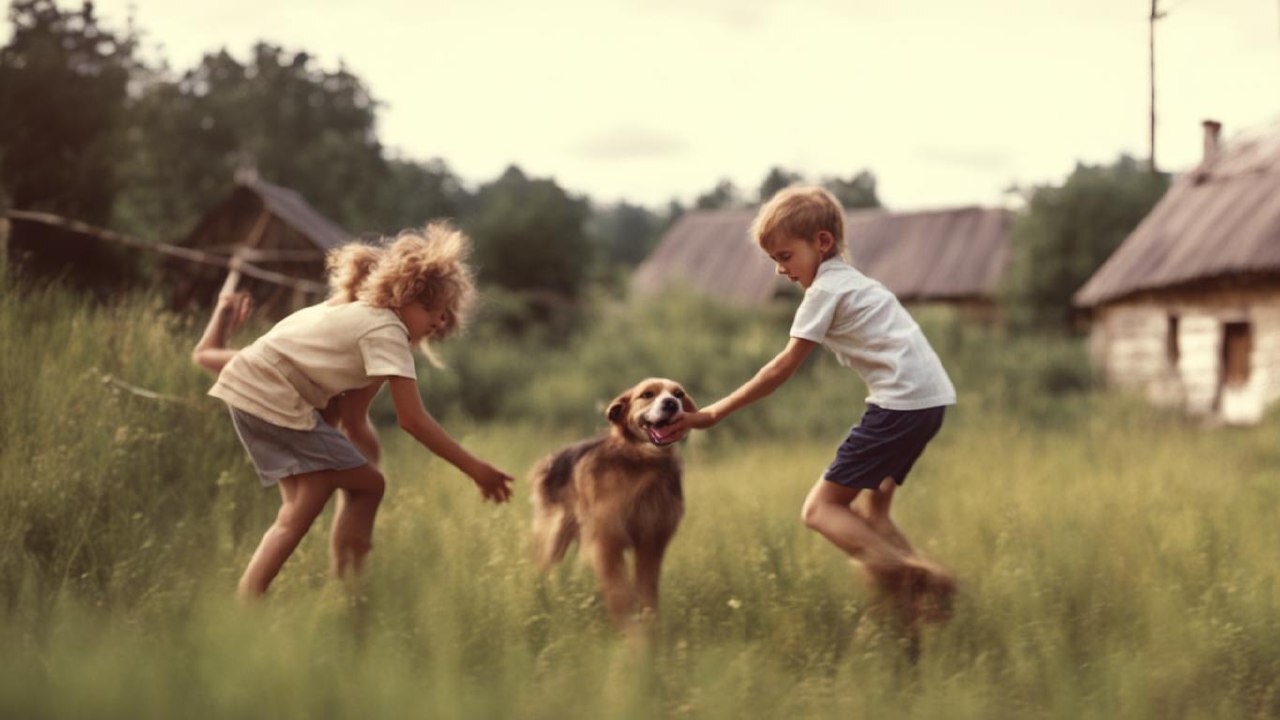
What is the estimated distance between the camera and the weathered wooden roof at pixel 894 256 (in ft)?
95.6

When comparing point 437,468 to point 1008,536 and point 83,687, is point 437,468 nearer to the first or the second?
point 1008,536

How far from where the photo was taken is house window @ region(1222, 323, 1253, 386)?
59.0 feet

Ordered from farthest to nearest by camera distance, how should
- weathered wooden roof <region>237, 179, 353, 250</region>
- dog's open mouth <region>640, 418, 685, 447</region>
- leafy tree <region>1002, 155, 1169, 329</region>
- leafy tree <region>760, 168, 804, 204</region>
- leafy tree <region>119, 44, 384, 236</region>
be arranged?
leafy tree <region>760, 168, 804, 204</region> → leafy tree <region>119, 44, 384, 236</region> → leafy tree <region>1002, 155, 1169, 329</region> → weathered wooden roof <region>237, 179, 353, 250</region> → dog's open mouth <region>640, 418, 685, 447</region>

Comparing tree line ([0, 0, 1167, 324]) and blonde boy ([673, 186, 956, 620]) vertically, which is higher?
Result: tree line ([0, 0, 1167, 324])

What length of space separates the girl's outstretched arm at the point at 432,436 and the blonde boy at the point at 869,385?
79 centimetres

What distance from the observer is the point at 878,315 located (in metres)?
4.21

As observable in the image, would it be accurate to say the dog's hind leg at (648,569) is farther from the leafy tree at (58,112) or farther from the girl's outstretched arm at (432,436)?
the leafy tree at (58,112)

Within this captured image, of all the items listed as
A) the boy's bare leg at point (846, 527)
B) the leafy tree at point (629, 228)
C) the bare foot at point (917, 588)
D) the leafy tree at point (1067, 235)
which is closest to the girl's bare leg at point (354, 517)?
the boy's bare leg at point (846, 527)

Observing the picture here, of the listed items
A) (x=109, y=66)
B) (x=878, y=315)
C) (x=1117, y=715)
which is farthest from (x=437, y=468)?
(x=109, y=66)

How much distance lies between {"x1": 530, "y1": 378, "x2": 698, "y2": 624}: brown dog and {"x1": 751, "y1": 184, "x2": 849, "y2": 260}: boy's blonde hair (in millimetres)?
778

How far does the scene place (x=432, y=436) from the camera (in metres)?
3.97

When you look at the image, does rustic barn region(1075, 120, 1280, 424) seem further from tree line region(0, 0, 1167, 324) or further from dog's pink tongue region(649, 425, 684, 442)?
dog's pink tongue region(649, 425, 684, 442)

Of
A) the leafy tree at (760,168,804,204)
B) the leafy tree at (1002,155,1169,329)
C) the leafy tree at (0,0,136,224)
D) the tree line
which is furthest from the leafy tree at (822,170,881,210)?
the leafy tree at (0,0,136,224)

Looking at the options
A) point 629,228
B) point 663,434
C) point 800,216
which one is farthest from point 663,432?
point 629,228
